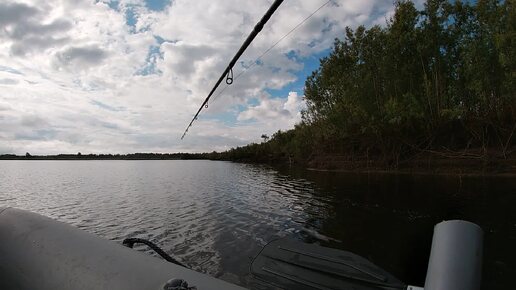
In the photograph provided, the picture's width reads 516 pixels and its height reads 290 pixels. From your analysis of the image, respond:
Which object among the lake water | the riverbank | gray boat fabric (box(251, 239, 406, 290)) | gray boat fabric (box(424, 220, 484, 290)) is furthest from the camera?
the riverbank

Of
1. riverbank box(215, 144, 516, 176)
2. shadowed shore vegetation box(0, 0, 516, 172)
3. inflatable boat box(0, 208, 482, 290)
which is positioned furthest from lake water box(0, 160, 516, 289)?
shadowed shore vegetation box(0, 0, 516, 172)

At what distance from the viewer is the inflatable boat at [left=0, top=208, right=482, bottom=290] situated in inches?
87.4

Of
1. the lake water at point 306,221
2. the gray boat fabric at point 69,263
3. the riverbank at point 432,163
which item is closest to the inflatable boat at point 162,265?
the gray boat fabric at point 69,263

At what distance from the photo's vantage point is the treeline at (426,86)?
89.2 feet

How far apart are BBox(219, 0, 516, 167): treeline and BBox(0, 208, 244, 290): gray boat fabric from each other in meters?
30.2

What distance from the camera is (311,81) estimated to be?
46.8 metres

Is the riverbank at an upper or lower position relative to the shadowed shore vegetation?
lower

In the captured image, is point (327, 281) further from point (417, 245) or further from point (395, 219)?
point (395, 219)

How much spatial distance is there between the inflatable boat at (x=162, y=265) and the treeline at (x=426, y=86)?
28.6m

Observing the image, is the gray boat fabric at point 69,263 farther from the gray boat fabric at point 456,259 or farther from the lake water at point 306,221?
the lake water at point 306,221

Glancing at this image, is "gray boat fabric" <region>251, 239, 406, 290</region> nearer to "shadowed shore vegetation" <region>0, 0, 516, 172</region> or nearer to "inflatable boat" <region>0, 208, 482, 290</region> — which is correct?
"inflatable boat" <region>0, 208, 482, 290</region>

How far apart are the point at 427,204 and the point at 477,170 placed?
16.3 meters

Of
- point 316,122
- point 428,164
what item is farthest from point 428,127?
point 316,122

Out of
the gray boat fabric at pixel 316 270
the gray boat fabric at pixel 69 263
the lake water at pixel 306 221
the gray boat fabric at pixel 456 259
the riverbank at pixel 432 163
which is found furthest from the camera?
the riverbank at pixel 432 163
